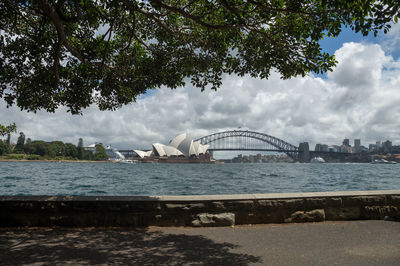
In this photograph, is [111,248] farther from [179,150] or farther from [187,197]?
[179,150]

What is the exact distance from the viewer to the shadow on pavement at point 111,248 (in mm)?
2973

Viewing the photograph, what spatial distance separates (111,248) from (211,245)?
1193mm

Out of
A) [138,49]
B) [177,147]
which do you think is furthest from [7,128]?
[177,147]

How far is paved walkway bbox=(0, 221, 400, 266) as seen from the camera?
3.00 metres

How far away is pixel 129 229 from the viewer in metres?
4.10

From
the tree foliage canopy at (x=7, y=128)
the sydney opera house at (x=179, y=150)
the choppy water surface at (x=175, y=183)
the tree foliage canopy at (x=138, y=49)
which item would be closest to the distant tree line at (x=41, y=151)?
the sydney opera house at (x=179, y=150)

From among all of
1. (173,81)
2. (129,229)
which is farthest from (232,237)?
(173,81)

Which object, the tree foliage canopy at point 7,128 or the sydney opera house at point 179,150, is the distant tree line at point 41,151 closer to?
the sydney opera house at point 179,150

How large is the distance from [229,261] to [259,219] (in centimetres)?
161

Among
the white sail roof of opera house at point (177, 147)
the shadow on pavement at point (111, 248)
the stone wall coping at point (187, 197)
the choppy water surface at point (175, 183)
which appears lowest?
the choppy water surface at point (175, 183)

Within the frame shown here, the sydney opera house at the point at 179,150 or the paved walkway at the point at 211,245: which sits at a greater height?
the sydney opera house at the point at 179,150

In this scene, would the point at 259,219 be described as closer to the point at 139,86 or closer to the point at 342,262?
the point at 342,262

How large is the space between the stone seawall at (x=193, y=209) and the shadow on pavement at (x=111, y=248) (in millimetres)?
202

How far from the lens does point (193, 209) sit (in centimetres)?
435
